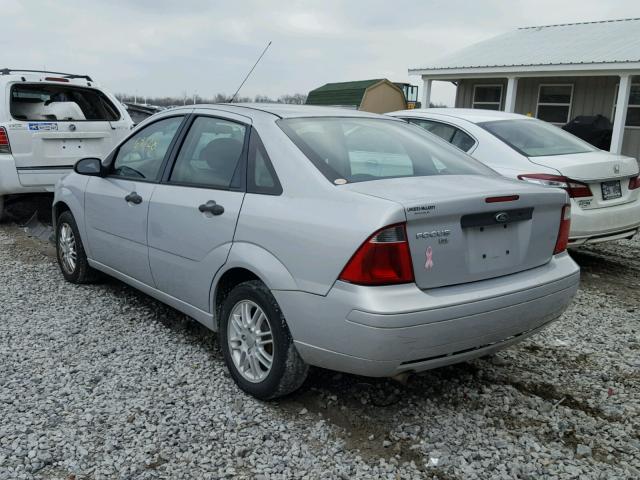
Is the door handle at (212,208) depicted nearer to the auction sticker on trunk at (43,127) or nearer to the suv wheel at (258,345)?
the suv wheel at (258,345)

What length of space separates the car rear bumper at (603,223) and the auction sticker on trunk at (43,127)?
238 inches

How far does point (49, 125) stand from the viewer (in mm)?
7570

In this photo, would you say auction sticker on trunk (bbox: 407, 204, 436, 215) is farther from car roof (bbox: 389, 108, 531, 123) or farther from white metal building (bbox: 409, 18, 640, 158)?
white metal building (bbox: 409, 18, 640, 158)

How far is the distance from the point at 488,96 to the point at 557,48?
252cm

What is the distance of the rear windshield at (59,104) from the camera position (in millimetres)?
7961

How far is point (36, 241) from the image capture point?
738cm

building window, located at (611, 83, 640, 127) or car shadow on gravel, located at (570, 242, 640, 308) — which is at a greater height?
building window, located at (611, 83, 640, 127)

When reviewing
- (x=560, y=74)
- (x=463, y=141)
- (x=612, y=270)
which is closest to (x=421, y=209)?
(x=463, y=141)

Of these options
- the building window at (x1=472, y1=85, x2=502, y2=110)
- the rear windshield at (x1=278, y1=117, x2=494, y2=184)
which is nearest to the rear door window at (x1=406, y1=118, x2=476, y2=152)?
the rear windshield at (x1=278, y1=117, x2=494, y2=184)

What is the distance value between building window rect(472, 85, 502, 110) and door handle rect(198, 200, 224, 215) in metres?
16.4

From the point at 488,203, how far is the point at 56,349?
2.91m

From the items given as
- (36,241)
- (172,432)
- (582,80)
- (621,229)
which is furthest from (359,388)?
(582,80)

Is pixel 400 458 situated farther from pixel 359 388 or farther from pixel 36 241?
pixel 36 241

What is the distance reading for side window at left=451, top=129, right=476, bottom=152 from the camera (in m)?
6.32
